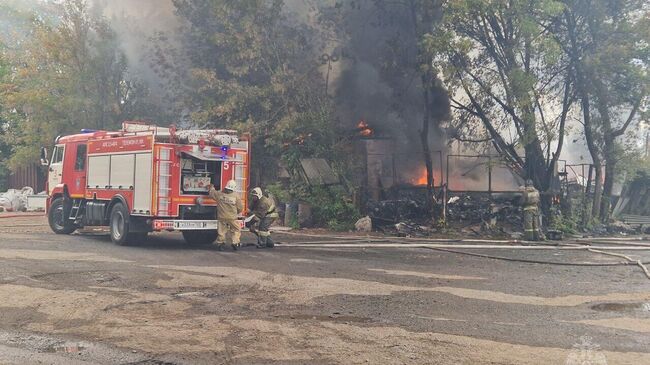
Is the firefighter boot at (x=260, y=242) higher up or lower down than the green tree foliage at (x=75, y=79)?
lower down

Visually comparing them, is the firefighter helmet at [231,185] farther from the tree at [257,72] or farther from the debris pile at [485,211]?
the debris pile at [485,211]

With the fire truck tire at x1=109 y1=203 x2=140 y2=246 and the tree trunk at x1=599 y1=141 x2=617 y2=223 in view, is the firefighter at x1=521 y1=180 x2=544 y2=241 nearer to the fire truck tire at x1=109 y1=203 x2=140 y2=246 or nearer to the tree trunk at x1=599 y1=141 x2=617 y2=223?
the tree trunk at x1=599 y1=141 x2=617 y2=223

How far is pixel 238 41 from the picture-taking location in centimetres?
1780

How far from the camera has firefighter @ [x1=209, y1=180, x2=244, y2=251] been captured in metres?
11.1

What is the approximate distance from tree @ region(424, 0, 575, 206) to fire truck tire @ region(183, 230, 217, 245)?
7.38 meters

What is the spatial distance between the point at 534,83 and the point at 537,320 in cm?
1029

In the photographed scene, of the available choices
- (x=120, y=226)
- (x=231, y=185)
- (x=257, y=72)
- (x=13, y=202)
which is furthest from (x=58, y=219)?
(x=13, y=202)

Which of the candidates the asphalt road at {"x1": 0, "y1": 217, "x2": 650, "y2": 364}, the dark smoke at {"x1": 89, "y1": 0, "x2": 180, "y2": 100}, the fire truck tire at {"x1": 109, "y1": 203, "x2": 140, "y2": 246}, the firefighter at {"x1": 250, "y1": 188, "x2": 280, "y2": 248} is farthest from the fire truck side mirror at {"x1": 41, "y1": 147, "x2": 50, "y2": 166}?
the dark smoke at {"x1": 89, "y1": 0, "x2": 180, "y2": 100}

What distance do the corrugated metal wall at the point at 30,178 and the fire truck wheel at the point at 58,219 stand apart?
1661 centimetres

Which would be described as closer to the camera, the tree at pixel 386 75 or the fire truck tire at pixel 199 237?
the fire truck tire at pixel 199 237

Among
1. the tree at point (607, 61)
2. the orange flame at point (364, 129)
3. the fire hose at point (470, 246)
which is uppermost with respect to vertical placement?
the tree at point (607, 61)

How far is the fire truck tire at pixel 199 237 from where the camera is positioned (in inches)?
498

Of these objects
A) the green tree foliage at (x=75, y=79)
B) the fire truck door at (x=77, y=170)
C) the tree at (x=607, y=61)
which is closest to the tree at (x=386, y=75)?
the tree at (x=607, y=61)

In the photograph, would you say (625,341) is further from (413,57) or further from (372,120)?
(372,120)
